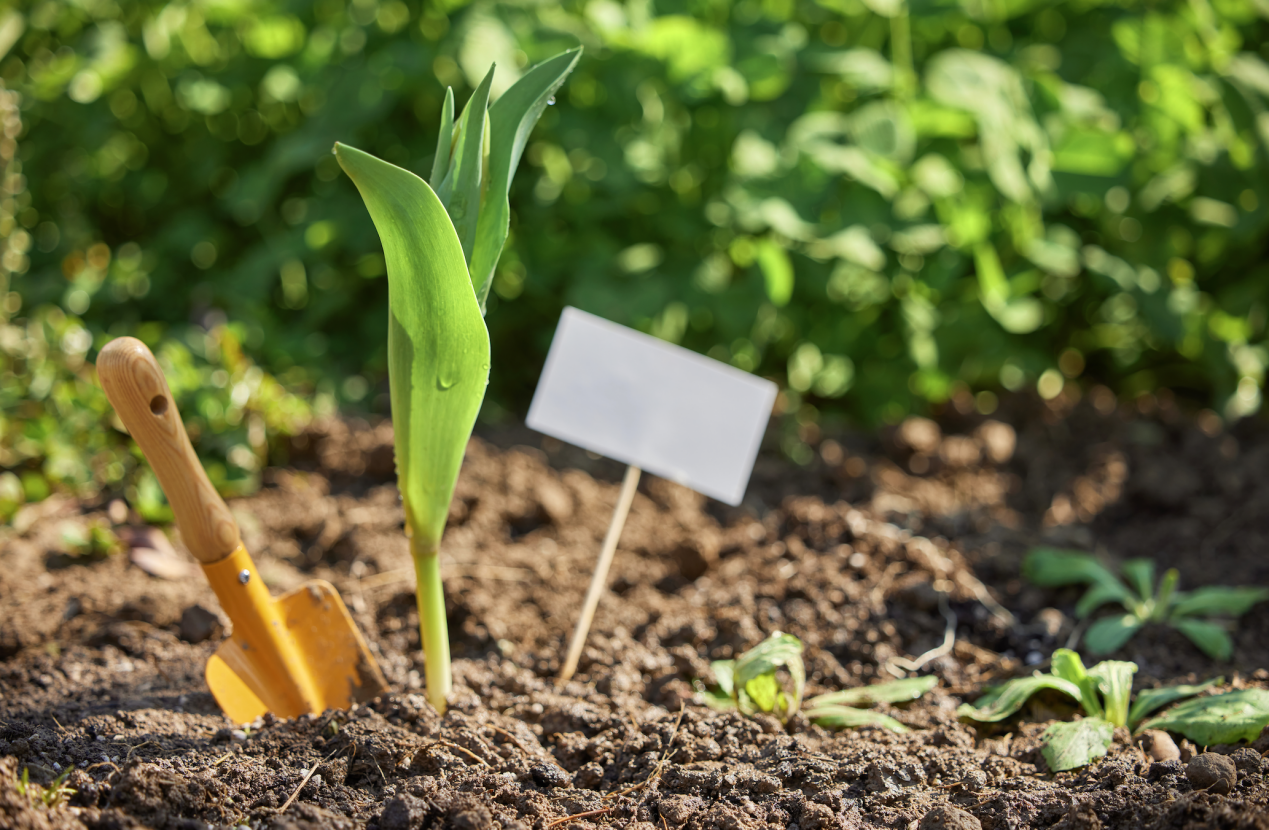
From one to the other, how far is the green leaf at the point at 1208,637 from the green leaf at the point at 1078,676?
0.95ft

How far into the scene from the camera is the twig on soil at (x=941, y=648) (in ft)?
4.71

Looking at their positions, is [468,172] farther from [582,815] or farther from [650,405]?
[582,815]

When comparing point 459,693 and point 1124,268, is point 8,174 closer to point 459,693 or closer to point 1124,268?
point 459,693

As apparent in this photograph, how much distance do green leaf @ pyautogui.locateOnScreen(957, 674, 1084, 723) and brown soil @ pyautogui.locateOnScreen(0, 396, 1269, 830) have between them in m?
0.03

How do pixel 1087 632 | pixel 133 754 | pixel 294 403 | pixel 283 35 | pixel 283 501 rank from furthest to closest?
pixel 283 35, pixel 294 403, pixel 283 501, pixel 1087 632, pixel 133 754

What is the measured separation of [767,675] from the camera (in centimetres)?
128

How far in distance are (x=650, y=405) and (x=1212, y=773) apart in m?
0.85

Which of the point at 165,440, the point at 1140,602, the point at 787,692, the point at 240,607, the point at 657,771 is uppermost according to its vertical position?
the point at 165,440

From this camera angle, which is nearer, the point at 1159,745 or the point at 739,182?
the point at 1159,745

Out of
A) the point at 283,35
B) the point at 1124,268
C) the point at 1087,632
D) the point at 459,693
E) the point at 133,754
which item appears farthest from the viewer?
the point at 283,35

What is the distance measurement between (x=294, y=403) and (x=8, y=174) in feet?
2.59

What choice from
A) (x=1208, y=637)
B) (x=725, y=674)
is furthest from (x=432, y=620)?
(x=1208, y=637)

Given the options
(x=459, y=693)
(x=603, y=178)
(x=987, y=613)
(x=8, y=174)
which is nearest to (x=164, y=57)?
(x=8, y=174)

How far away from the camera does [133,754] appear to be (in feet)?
3.55
